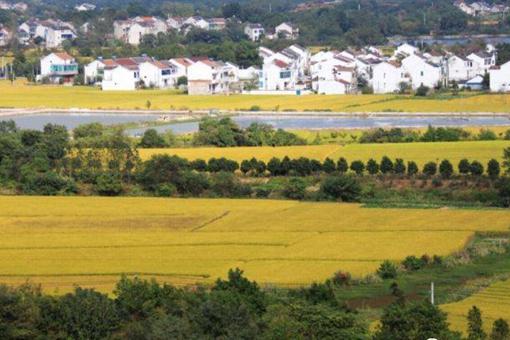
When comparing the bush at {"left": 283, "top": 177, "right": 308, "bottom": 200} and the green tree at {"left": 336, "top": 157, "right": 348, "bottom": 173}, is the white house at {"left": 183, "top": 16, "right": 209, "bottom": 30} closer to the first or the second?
the green tree at {"left": 336, "top": 157, "right": 348, "bottom": 173}

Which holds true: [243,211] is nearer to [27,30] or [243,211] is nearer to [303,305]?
[303,305]

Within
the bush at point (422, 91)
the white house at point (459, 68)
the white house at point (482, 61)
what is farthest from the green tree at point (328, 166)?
the white house at point (482, 61)

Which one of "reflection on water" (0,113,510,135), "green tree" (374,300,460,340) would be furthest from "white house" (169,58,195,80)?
"green tree" (374,300,460,340)

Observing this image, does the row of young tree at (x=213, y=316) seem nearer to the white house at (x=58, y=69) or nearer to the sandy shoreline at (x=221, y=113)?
the sandy shoreline at (x=221, y=113)

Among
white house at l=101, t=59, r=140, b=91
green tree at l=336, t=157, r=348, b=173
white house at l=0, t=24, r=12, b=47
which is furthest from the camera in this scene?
white house at l=0, t=24, r=12, b=47

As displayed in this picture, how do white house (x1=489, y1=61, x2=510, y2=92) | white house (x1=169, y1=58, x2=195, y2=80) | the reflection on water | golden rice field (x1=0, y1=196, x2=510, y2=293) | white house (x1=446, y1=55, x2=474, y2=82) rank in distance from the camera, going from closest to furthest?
golden rice field (x1=0, y1=196, x2=510, y2=293), the reflection on water, white house (x1=489, y1=61, x2=510, y2=92), white house (x1=446, y1=55, x2=474, y2=82), white house (x1=169, y1=58, x2=195, y2=80)

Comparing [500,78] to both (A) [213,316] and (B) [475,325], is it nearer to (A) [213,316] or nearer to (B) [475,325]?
(B) [475,325]

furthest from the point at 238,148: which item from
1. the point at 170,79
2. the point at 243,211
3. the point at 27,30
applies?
the point at 27,30

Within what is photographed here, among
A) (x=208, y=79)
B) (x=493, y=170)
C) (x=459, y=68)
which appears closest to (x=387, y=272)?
(x=493, y=170)
